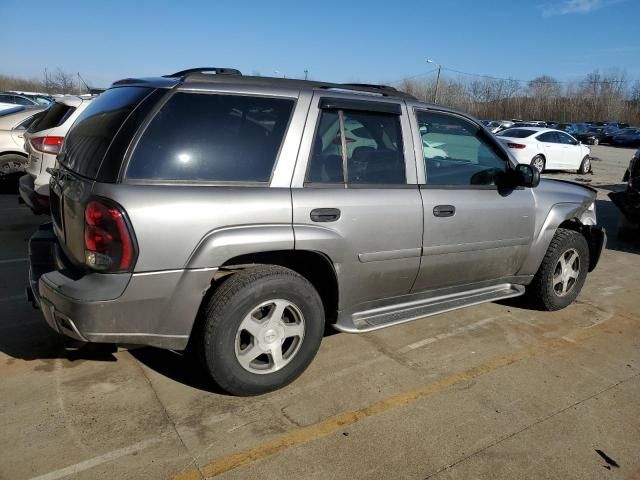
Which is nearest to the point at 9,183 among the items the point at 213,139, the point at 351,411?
the point at 213,139

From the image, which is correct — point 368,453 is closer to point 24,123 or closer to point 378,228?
point 378,228

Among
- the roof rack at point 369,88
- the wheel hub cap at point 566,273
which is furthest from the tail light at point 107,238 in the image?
the wheel hub cap at point 566,273

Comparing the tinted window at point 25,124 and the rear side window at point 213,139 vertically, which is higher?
the rear side window at point 213,139

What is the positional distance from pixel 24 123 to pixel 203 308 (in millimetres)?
7953

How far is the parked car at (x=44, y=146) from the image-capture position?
5579 mm

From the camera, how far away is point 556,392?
10.8ft

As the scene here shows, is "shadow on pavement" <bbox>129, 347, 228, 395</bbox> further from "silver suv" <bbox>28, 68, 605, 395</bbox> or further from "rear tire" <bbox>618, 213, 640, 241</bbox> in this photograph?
"rear tire" <bbox>618, 213, 640, 241</bbox>

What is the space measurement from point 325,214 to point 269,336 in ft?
2.60

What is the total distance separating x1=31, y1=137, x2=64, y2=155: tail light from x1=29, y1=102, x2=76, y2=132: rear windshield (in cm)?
23

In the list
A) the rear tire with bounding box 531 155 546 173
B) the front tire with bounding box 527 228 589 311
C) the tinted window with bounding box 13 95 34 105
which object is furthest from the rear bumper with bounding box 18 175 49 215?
the tinted window with bounding box 13 95 34 105

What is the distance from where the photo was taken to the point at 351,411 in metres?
2.97

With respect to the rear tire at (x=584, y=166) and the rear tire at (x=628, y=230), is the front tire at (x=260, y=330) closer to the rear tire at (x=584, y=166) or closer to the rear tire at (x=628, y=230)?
the rear tire at (x=628, y=230)

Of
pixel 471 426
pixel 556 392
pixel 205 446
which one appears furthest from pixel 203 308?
pixel 556 392

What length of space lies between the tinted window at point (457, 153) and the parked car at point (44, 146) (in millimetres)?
4064
